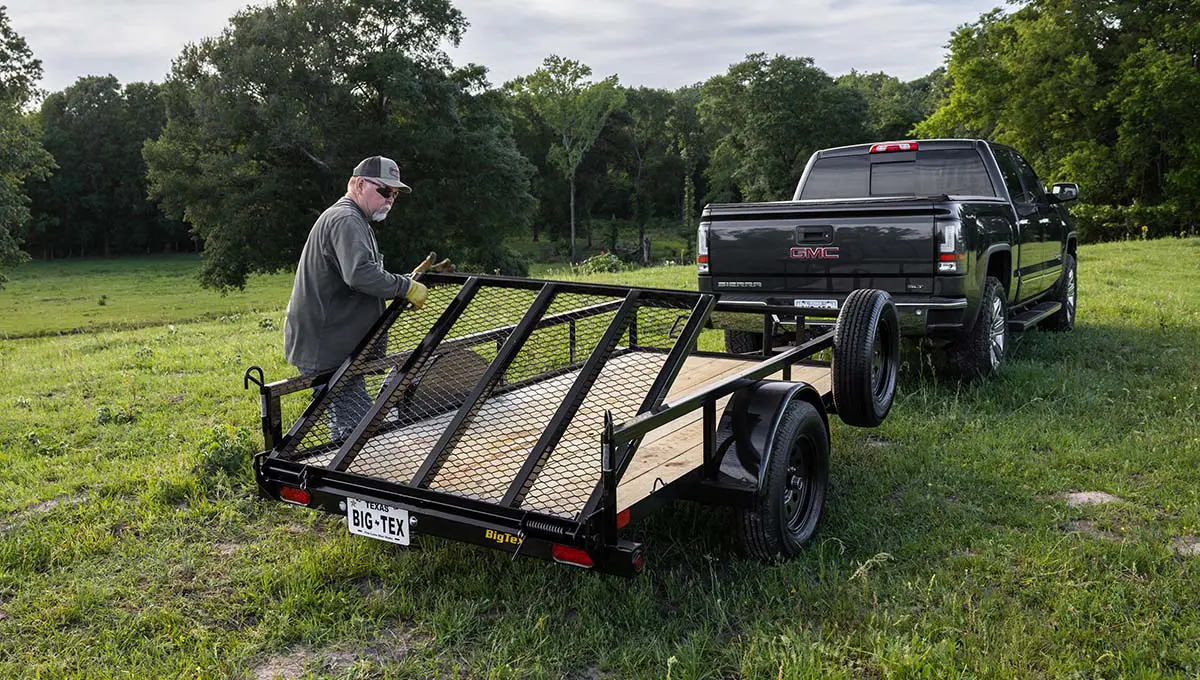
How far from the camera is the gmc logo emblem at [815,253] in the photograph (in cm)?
659

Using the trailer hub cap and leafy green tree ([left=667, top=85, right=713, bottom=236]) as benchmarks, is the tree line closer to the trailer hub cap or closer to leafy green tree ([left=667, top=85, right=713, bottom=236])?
the trailer hub cap

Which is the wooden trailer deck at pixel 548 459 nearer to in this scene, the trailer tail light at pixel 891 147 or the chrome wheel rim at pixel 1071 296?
the trailer tail light at pixel 891 147

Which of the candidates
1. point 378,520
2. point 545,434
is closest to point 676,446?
point 545,434

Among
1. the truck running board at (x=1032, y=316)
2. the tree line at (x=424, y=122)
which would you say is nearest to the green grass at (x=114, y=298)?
the tree line at (x=424, y=122)

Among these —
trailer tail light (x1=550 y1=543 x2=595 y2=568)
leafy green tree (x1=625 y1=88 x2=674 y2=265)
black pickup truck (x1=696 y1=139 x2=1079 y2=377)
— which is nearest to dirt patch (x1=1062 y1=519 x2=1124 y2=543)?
black pickup truck (x1=696 y1=139 x2=1079 y2=377)

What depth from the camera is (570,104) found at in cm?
6341

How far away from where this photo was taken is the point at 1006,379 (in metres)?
7.26

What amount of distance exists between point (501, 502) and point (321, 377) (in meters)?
1.47

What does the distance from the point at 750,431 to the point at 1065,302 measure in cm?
738

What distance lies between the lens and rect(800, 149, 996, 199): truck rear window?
26.8 ft

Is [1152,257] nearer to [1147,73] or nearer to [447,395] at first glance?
[1147,73]

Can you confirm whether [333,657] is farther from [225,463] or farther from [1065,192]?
[1065,192]

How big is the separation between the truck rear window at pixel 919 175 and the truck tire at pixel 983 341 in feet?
4.22

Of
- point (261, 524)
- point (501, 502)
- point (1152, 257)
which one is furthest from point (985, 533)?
point (1152, 257)
